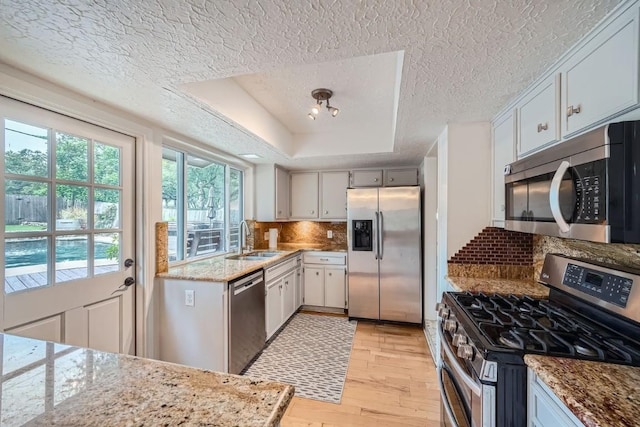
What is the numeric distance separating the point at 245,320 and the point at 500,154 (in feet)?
8.04

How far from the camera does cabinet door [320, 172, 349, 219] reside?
4109mm

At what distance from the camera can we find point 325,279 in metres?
3.81

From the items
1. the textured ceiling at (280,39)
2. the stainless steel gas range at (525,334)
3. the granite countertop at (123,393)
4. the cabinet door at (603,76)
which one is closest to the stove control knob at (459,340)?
the stainless steel gas range at (525,334)

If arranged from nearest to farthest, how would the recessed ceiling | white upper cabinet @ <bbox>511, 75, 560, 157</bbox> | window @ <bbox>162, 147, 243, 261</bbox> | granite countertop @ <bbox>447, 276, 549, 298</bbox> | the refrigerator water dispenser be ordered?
white upper cabinet @ <bbox>511, 75, 560, 157</bbox>, granite countertop @ <bbox>447, 276, 549, 298</bbox>, the recessed ceiling, window @ <bbox>162, 147, 243, 261</bbox>, the refrigerator water dispenser

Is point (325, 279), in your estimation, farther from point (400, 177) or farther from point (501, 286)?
point (501, 286)

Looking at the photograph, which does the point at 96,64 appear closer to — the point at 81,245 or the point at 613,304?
the point at 81,245

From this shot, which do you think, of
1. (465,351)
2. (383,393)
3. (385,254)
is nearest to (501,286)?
(465,351)

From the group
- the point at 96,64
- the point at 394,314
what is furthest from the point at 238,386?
the point at 394,314

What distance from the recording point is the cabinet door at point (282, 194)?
3.95 metres

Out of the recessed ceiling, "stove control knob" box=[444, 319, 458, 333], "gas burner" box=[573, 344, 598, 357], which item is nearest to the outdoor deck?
the recessed ceiling

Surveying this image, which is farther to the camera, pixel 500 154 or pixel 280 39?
pixel 500 154

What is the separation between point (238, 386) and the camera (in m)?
0.73

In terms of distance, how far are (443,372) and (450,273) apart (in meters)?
0.82

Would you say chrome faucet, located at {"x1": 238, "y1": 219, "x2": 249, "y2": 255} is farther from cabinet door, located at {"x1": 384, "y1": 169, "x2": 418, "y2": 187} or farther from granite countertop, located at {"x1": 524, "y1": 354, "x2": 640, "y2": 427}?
granite countertop, located at {"x1": 524, "y1": 354, "x2": 640, "y2": 427}
